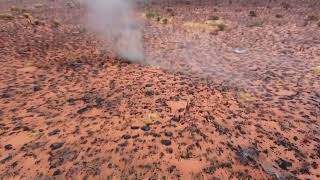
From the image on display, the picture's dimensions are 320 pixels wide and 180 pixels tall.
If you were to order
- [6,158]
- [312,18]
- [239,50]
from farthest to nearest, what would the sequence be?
[312,18]
[239,50]
[6,158]

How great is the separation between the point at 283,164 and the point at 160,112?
2095 millimetres

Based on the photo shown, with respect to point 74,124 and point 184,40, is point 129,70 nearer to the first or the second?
point 74,124

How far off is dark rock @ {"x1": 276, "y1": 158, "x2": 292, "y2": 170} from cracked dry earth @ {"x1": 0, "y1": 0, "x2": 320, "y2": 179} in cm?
2

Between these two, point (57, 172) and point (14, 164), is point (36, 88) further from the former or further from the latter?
point (57, 172)

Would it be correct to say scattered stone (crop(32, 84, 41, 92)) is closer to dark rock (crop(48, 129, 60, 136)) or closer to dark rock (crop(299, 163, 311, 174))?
dark rock (crop(48, 129, 60, 136))

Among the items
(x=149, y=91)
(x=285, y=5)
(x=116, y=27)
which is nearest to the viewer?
(x=149, y=91)

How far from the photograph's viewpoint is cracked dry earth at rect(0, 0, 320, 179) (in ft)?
Answer: 14.3

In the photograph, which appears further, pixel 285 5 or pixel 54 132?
pixel 285 5

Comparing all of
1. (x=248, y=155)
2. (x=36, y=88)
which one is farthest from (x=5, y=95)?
(x=248, y=155)

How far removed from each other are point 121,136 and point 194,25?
1098 centimetres

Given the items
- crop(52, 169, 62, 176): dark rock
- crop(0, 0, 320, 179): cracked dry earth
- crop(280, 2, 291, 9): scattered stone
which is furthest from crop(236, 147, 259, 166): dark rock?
crop(280, 2, 291, 9): scattered stone

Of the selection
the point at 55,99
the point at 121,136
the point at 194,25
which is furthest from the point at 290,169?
the point at 194,25

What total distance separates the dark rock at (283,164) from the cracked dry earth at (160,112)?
0.02 meters

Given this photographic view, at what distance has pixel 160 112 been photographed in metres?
5.73
